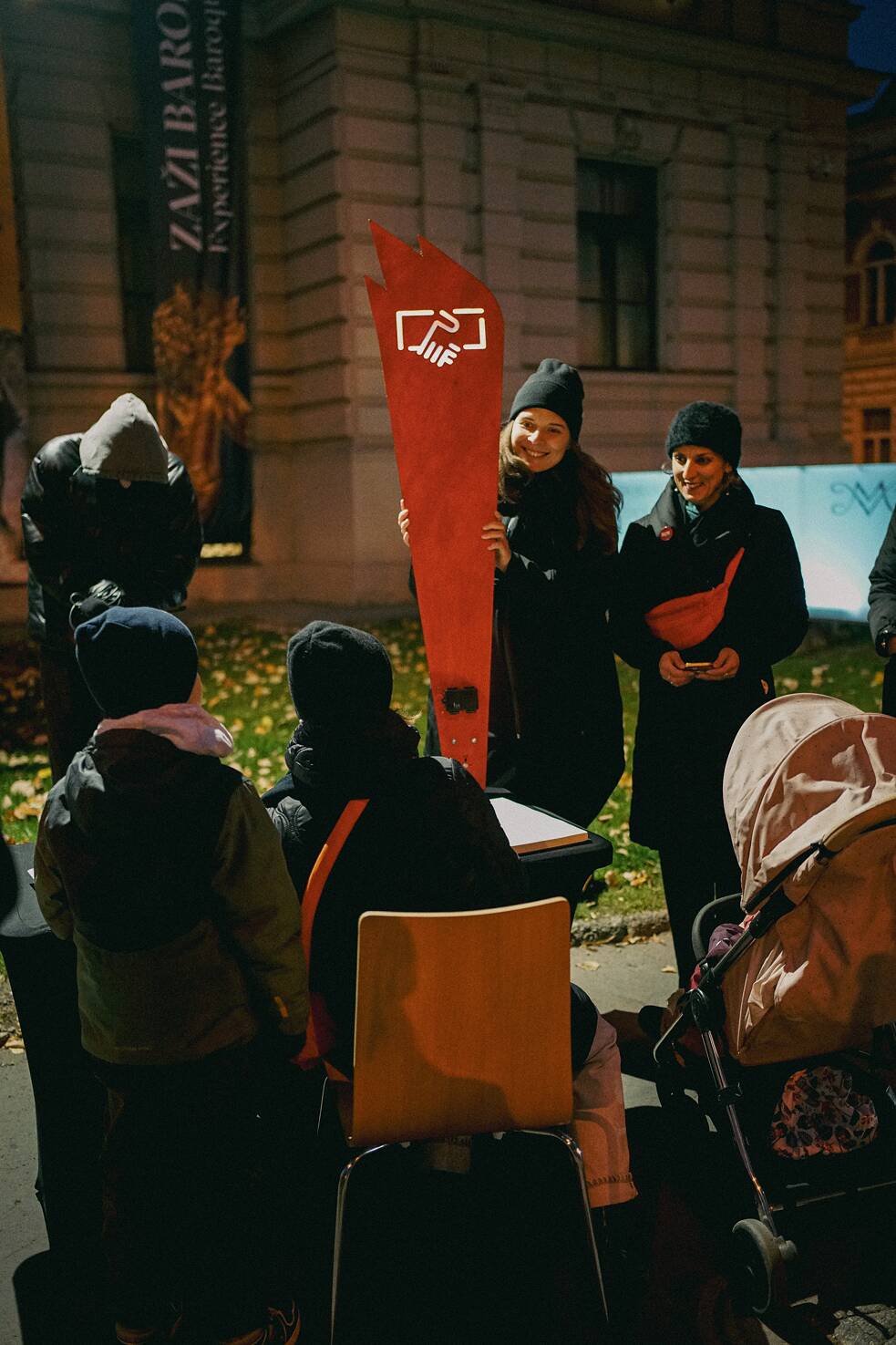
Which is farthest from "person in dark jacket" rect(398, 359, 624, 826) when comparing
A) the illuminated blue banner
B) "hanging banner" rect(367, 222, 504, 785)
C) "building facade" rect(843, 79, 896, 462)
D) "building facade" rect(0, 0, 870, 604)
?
"building facade" rect(843, 79, 896, 462)

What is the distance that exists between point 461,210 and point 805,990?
11955 mm

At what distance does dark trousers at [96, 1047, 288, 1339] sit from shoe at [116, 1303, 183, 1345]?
0.02 m

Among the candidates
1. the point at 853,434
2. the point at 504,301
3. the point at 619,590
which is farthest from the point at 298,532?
the point at 853,434

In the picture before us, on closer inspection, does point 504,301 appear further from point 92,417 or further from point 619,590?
point 619,590

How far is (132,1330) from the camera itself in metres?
2.30

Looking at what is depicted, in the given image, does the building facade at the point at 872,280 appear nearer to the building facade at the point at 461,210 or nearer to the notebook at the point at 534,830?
the building facade at the point at 461,210

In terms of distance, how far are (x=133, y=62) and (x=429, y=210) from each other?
356 centimetres

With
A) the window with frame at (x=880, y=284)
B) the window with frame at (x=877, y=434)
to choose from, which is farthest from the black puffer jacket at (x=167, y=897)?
the window with frame at (x=877, y=434)

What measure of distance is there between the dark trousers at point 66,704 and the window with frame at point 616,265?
11.4 metres

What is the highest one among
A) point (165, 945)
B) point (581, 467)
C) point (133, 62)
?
point (133, 62)

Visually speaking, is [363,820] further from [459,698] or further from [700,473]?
[700,473]

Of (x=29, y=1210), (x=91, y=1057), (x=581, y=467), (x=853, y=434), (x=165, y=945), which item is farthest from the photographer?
(x=853, y=434)

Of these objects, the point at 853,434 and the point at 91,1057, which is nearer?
the point at 91,1057

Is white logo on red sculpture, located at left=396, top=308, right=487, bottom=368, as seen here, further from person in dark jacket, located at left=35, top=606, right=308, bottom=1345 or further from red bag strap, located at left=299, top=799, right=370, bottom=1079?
red bag strap, located at left=299, top=799, right=370, bottom=1079
